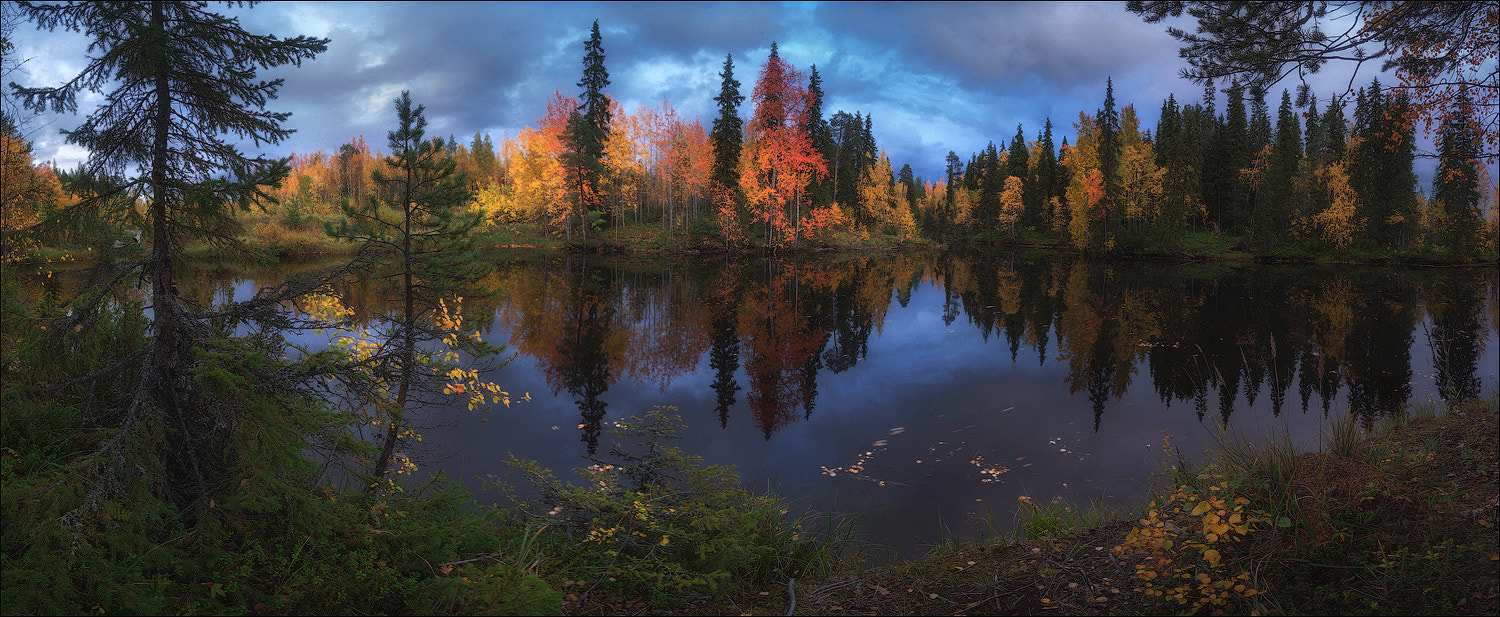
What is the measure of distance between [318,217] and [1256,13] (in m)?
64.1

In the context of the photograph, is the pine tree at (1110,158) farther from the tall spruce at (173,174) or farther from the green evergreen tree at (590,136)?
the tall spruce at (173,174)

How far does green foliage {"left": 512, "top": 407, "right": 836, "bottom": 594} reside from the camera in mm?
5449

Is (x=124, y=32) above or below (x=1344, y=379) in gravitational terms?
above

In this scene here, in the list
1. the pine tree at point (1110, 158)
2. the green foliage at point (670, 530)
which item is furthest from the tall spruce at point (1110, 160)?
the green foliage at point (670, 530)

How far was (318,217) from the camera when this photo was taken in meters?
53.5

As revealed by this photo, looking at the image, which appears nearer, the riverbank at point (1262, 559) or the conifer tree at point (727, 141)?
the riverbank at point (1262, 559)

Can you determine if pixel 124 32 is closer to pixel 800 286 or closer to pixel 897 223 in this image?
pixel 800 286

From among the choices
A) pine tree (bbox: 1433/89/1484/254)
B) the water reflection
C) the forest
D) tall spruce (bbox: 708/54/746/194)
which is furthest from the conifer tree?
pine tree (bbox: 1433/89/1484/254)

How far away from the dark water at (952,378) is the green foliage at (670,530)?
145cm

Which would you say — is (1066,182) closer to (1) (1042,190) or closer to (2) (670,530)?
(1) (1042,190)

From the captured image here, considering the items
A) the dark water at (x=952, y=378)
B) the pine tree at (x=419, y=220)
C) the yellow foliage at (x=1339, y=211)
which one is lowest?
the dark water at (x=952, y=378)

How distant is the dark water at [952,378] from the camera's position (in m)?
8.94

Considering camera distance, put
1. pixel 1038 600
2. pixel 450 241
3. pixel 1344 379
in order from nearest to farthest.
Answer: pixel 1038 600 < pixel 450 241 < pixel 1344 379

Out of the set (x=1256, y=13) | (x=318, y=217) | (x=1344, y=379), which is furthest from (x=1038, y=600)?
(x=318, y=217)
